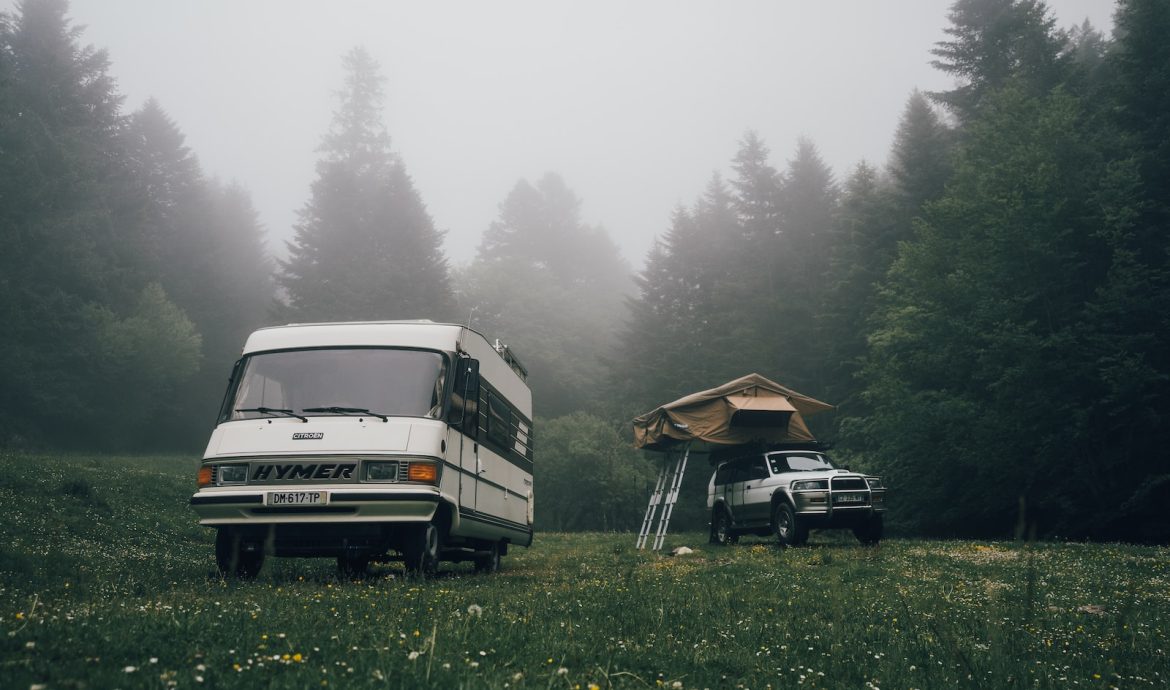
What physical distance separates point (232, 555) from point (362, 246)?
140 feet

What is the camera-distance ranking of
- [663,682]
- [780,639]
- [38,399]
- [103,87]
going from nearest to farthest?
[663,682] < [780,639] < [38,399] < [103,87]

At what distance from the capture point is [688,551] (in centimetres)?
1756

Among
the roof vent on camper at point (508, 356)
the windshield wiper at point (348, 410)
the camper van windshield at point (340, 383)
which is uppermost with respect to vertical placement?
the roof vent on camper at point (508, 356)

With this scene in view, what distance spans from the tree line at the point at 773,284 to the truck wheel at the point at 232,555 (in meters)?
21.5

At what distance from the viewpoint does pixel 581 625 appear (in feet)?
20.3

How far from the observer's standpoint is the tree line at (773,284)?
2344cm

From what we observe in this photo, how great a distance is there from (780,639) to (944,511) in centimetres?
2411

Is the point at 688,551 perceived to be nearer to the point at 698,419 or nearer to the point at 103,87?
the point at 698,419

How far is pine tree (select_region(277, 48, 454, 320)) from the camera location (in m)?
46.5

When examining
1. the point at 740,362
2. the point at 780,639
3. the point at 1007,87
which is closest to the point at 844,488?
the point at 780,639

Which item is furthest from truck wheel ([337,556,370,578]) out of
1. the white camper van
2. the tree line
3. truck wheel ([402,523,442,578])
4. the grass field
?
the tree line

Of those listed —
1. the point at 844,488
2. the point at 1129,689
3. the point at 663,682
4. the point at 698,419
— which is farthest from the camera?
the point at 698,419

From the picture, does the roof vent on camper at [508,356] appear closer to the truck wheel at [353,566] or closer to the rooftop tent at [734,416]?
the truck wheel at [353,566]

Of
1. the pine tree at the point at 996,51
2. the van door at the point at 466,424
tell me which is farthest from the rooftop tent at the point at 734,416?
the pine tree at the point at 996,51
